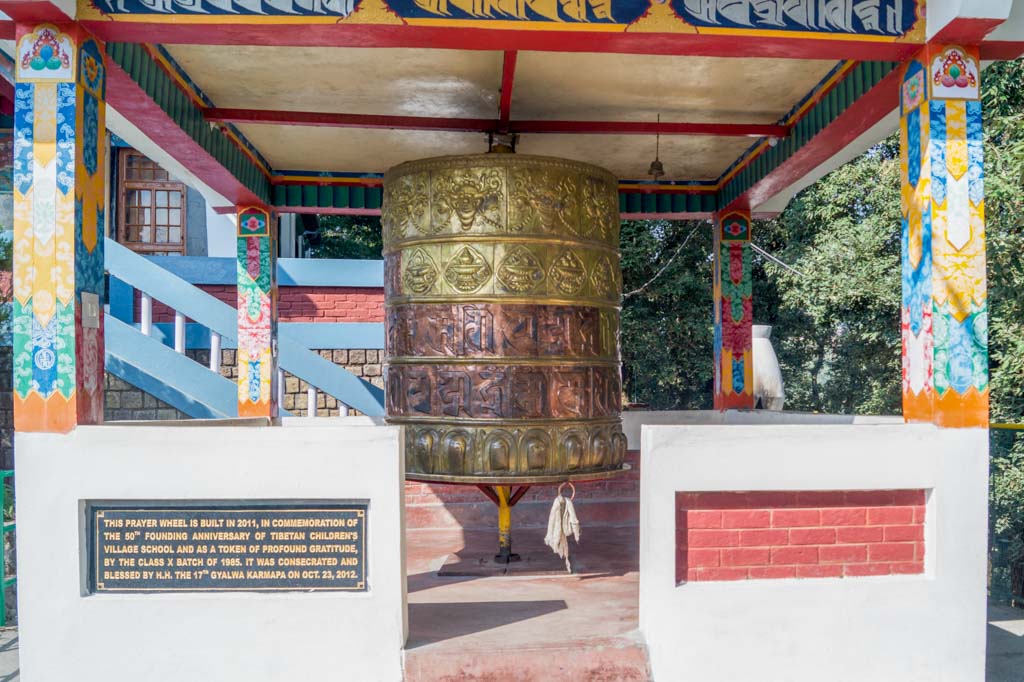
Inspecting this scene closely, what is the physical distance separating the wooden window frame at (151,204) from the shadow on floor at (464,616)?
10922 mm

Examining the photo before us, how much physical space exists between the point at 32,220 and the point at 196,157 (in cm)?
255

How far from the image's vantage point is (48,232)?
174 inches

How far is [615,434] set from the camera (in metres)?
6.19

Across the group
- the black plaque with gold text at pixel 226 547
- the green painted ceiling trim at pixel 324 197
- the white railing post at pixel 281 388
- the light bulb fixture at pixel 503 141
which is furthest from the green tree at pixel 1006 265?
the black plaque with gold text at pixel 226 547

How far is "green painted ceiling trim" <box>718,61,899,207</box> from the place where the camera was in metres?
5.46

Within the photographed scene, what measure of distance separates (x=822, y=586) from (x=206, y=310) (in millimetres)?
8080

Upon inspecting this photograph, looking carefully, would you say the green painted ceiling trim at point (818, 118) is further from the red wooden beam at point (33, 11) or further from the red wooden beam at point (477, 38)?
the red wooden beam at point (33, 11)

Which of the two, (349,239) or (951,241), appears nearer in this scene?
(951,241)

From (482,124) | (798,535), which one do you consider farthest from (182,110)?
(798,535)

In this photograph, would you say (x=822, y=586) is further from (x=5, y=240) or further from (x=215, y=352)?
(x=5, y=240)

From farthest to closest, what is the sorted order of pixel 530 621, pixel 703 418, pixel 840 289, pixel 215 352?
pixel 840 289
pixel 215 352
pixel 703 418
pixel 530 621

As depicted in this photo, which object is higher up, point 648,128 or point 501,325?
point 648,128

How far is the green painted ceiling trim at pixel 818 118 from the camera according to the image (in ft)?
17.9

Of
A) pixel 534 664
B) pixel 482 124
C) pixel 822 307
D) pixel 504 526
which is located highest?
pixel 482 124
